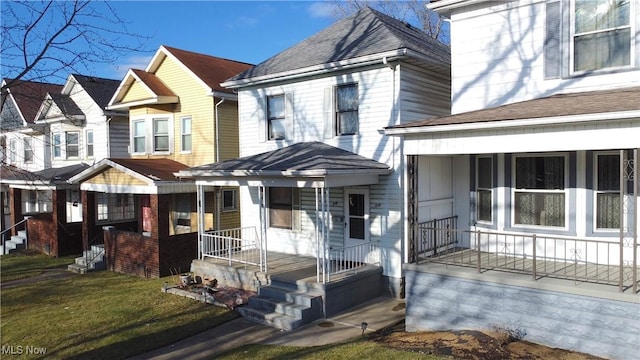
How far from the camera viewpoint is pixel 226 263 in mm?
13305

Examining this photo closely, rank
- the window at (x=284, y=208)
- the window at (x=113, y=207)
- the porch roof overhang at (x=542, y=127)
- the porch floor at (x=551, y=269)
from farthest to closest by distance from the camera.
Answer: the window at (x=113, y=207), the window at (x=284, y=208), the porch floor at (x=551, y=269), the porch roof overhang at (x=542, y=127)

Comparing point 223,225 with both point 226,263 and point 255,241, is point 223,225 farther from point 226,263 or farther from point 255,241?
point 226,263

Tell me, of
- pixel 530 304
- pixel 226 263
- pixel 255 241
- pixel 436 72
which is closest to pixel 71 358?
pixel 226 263

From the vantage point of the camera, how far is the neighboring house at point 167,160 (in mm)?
15180

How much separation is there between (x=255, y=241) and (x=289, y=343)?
594cm

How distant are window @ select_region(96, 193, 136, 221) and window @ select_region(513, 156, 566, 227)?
55.8 ft

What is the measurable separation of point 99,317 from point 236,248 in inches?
187

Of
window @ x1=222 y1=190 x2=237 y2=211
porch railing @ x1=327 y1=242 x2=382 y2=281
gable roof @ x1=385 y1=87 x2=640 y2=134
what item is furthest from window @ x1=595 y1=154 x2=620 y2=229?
window @ x1=222 y1=190 x2=237 y2=211

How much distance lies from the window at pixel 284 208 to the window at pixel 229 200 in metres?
3.26

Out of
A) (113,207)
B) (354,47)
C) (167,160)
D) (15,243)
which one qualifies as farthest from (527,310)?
(15,243)

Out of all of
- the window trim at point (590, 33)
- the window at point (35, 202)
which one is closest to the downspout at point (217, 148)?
the window trim at point (590, 33)

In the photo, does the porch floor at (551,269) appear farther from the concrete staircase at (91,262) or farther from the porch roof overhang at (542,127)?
the concrete staircase at (91,262)

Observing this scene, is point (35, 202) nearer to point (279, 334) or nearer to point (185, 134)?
point (185, 134)

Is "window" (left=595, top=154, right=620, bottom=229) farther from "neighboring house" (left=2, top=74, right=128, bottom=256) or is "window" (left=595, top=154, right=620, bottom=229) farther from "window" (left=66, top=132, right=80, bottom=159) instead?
"window" (left=66, top=132, right=80, bottom=159)
